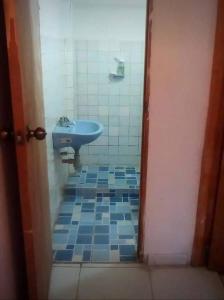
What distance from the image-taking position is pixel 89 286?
5.49 ft

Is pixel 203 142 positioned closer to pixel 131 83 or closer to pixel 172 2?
pixel 172 2

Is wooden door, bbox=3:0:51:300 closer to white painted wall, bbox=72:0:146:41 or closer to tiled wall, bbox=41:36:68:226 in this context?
tiled wall, bbox=41:36:68:226

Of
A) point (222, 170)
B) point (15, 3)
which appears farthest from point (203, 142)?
point (15, 3)

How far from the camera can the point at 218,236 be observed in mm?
1732

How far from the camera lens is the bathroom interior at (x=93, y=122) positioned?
2.15m

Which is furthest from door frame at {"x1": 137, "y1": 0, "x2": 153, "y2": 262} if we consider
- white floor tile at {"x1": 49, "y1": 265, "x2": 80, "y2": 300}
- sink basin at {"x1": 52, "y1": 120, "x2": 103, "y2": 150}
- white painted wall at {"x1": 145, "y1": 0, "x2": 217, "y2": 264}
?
sink basin at {"x1": 52, "y1": 120, "x2": 103, "y2": 150}

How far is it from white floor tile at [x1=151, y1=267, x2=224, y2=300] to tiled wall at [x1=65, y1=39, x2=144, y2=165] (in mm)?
1892

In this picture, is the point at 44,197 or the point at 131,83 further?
the point at 131,83

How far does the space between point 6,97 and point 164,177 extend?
985mm

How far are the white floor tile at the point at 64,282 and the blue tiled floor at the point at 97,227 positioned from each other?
10cm

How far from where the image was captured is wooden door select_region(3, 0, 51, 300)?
1.02 meters

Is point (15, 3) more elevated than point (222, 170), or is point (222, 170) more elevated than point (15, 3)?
point (15, 3)

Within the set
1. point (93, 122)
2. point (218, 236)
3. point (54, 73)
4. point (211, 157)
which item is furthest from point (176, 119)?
point (93, 122)

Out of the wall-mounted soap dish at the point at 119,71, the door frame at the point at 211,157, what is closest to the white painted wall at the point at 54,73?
the wall-mounted soap dish at the point at 119,71
